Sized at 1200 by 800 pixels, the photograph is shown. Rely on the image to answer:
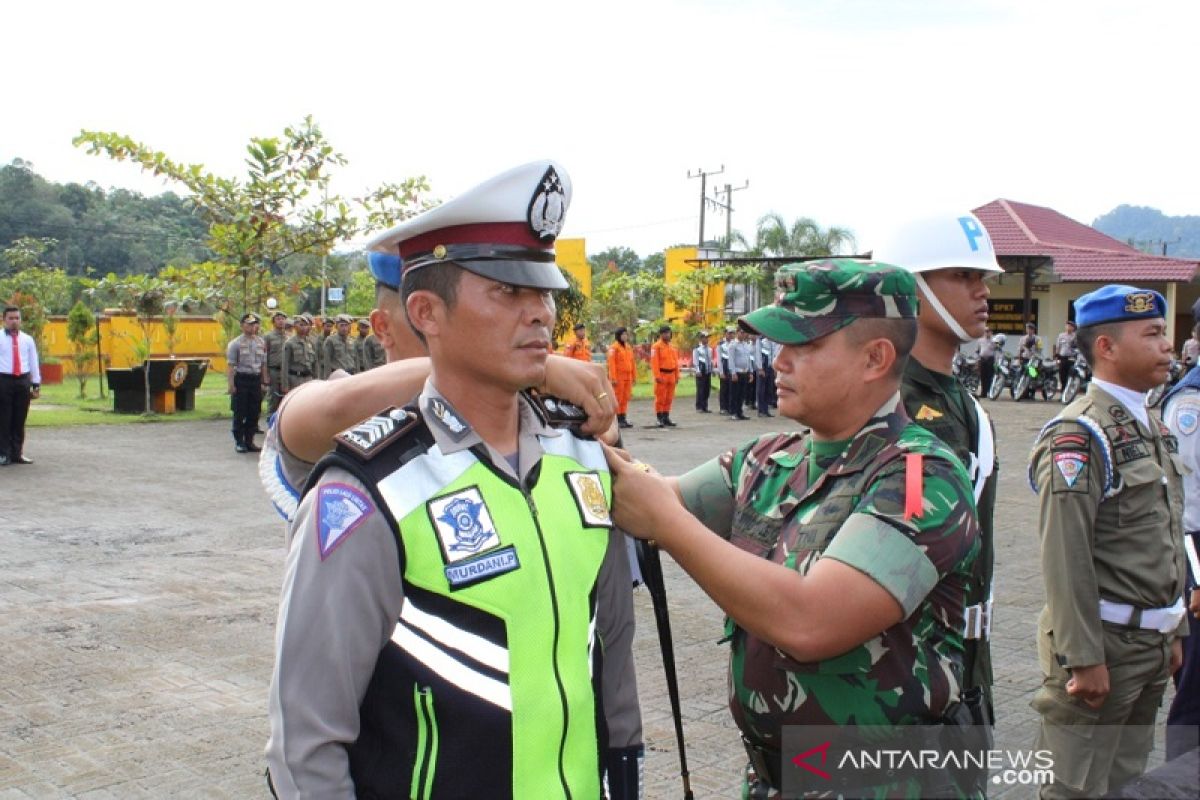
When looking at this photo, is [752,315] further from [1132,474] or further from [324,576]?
[1132,474]

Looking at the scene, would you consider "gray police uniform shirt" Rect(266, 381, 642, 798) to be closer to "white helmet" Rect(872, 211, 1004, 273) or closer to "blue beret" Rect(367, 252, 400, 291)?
"blue beret" Rect(367, 252, 400, 291)

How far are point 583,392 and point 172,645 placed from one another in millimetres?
4783

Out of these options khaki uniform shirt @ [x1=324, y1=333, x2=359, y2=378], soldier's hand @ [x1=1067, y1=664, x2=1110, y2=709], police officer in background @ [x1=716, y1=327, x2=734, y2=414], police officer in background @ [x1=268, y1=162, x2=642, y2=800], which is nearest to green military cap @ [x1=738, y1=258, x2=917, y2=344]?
police officer in background @ [x1=268, y1=162, x2=642, y2=800]

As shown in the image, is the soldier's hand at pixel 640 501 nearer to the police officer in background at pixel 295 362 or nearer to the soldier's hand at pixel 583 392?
the soldier's hand at pixel 583 392

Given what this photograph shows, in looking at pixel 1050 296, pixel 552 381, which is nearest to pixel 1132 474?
pixel 552 381

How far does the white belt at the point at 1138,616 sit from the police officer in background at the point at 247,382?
13344 millimetres

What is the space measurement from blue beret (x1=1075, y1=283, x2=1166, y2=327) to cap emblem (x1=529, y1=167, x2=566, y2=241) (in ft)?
7.65

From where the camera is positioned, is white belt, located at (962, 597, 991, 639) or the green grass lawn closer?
white belt, located at (962, 597, 991, 639)

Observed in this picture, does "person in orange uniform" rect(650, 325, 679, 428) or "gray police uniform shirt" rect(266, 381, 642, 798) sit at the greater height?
"gray police uniform shirt" rect(266, 381, 642, 798)

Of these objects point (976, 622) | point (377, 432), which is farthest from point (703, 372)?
point (377, 432)

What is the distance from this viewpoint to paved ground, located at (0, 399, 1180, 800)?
4.38 metres

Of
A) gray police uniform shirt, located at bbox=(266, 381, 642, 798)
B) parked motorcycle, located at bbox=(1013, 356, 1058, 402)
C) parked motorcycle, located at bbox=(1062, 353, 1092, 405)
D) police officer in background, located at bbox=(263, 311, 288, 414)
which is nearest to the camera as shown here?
gray police uniform shirt, located at bbox=(266, 381, 642, 798)

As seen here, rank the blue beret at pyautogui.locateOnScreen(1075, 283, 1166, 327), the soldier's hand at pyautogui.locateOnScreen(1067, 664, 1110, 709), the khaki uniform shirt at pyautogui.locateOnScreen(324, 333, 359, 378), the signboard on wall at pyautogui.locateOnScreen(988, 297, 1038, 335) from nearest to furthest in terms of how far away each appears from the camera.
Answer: the soldier's hand at pyautogui.locateOnScreen(1067, 664, 1110, 709) < the blue beret at pyautogui.locateOnScreen(1075, 283, 1166, 327) < the khaki uniform shirt at pyautogui.locateOnScreen(324, 333, 359, 378) < the signboard on wall at pyautogui.locateOnScreen(988, 297, 1038, 335)

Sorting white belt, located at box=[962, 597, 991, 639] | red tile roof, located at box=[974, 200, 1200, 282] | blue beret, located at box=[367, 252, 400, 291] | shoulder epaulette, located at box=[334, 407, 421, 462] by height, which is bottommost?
white belt, located at box=[962, 597, 991, 639]
